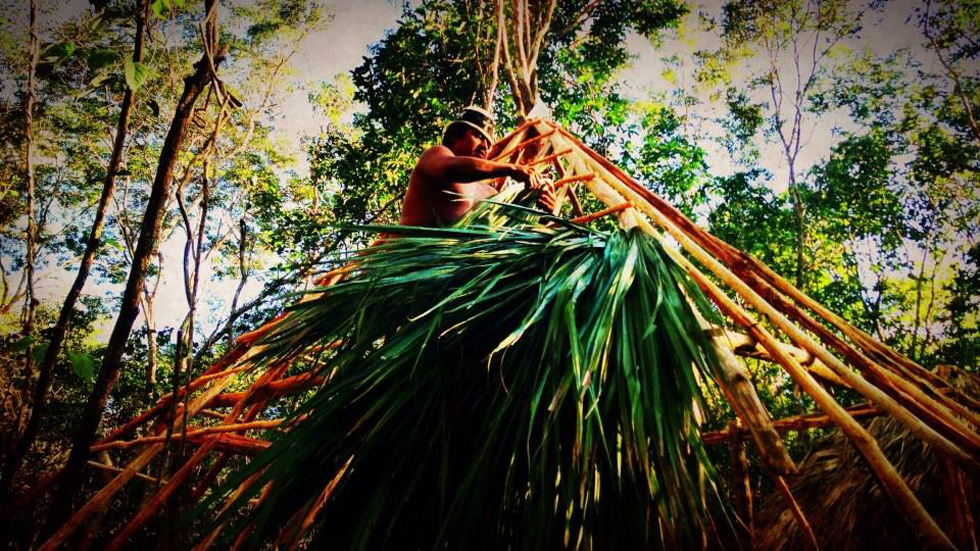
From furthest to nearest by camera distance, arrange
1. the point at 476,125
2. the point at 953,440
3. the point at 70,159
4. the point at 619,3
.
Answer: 1. the point at 70,159
2. the point at 619,3
3. the point at 476,125
4. the point at 953,440

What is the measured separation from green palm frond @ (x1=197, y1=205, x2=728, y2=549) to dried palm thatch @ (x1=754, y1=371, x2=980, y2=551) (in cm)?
119

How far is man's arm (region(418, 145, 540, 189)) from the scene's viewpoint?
6.12 ft

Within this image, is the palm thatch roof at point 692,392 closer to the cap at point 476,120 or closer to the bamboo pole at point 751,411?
the bamboo pole at point 751,411

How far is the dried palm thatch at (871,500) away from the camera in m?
1.71

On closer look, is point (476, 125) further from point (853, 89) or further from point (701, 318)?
point (853, 89)

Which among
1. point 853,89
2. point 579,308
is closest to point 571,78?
point 579,308

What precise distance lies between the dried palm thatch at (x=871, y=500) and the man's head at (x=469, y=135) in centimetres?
218

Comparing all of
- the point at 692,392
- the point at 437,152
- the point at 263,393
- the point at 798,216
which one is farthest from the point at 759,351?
the point at 798,216

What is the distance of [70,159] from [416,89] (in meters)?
12.2

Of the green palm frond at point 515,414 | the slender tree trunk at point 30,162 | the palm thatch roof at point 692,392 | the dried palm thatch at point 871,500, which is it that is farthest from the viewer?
the dried palm thatch at point 871,500

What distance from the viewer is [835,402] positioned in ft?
2.32

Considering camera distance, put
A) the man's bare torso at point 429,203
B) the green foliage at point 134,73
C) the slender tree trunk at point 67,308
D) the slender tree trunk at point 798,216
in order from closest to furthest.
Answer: the slender tree trunk at point 67,308 → the green foliage at point 134,73 → the man's bare torso at point 429,203 → the slender tree trunk at point 798,216

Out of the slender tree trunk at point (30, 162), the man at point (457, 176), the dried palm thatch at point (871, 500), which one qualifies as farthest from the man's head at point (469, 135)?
the dried palm thatch at point (871, 500)

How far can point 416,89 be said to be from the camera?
547cm
